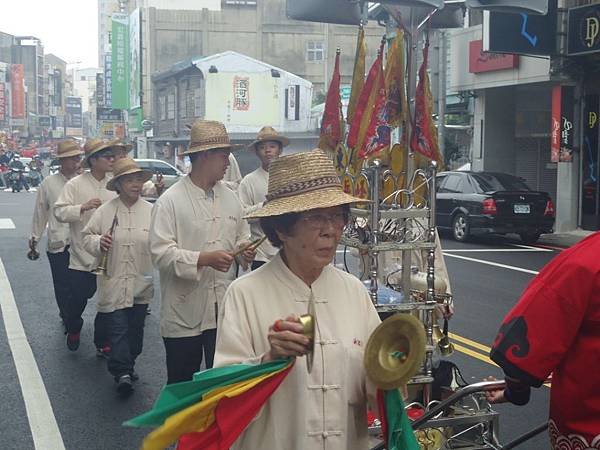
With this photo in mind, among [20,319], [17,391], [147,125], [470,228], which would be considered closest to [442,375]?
[17,391]

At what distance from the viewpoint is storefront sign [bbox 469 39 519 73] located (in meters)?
20.7

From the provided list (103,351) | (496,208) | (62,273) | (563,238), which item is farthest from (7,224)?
(103,351)

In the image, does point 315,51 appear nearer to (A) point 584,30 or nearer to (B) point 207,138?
(A) point 584,30

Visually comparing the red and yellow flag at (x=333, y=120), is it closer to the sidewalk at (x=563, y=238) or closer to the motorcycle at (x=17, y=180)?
the sidewalk at (x=563, y=238)

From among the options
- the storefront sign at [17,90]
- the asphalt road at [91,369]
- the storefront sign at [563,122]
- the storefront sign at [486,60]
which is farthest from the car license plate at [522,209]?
the storefront sign at [17,90]

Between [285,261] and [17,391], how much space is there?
14.5ft

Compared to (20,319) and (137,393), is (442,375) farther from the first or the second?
(20,319)

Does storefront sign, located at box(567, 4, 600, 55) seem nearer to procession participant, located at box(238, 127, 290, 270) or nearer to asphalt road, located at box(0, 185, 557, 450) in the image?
asphalt road, located at box(0, 185, 557, 450)

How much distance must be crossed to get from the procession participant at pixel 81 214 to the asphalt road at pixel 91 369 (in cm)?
35

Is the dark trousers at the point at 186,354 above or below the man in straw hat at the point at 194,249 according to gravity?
below

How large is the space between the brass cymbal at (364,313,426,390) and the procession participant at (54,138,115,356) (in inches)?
215

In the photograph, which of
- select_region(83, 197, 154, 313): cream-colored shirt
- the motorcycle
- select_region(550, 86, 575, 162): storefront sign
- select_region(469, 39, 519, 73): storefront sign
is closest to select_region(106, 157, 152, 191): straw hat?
select_region(83, 197, 154, 313): cream-colored shirt

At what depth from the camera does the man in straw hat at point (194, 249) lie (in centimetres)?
496

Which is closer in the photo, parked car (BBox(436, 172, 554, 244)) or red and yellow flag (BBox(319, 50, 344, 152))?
red and yellow flag (BBox(319, 50, 344, 152))
